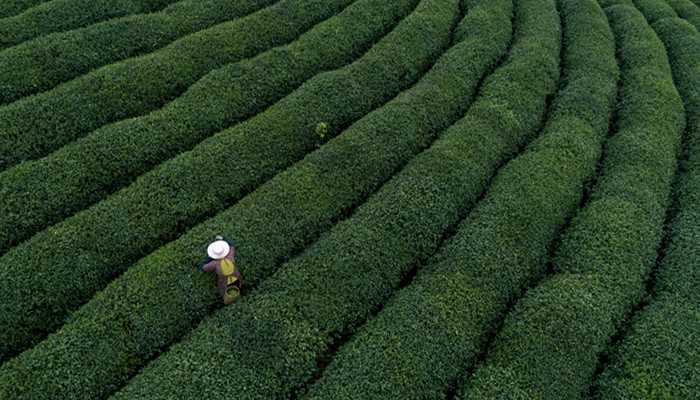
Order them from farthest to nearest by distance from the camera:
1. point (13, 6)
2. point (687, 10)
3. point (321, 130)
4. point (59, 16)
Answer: point (687, 10) → point (13, 6) → point (59, 16) → point (321, 130)

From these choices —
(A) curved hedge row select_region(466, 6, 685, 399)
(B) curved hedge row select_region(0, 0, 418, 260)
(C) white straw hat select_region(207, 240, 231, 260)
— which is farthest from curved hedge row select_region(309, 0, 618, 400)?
(B) curved hedge row select_region(0, 0, 418, 260)

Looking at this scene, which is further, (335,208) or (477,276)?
(335,208)

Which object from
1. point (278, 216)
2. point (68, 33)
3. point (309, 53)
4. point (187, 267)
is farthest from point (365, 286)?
point (68, 33)

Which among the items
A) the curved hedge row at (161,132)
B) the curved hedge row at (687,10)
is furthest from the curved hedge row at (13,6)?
the curved hedge row at (687,10)

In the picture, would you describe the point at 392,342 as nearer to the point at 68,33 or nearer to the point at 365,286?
the point at 365,286

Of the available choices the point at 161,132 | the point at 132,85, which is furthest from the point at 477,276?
the point at 132,85

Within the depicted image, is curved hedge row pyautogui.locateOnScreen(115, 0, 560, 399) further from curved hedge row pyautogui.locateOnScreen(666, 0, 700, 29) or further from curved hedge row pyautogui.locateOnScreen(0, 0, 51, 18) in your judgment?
curved hedge row pyautogui.locateOnScreen(666, 0, 700, 29)

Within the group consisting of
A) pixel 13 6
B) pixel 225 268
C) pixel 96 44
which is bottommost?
pixel 225 268

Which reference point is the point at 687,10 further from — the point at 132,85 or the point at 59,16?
the point at 59,16
